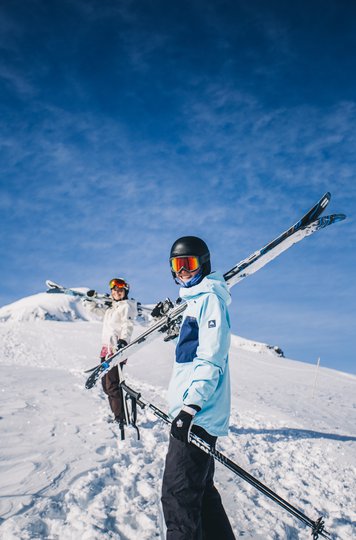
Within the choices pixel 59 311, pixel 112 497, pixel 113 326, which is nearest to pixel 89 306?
pixel 113 326

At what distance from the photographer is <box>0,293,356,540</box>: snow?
308cm

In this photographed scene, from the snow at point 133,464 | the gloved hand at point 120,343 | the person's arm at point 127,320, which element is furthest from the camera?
the person's arm at point 127,320

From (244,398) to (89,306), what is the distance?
16.3 feet

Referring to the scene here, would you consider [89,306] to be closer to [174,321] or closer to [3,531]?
[174,321]

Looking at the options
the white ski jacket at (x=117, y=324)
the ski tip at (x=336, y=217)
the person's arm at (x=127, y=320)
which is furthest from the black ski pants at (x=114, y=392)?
the ski tip at (x=336, y=217)

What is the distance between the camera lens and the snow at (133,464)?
308cm

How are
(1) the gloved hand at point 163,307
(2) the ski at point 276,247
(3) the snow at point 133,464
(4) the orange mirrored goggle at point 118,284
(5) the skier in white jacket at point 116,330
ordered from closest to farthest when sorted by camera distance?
1. (3) the snow at point 133,464
2. (2) the ski at point 276,247
3. (1) the gloved hand at point 163,307
4. (5) the skier in white jacket at point 116,330
5. (4) the orange mirrored goggle at point 118,284

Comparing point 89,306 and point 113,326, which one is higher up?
point 89,306

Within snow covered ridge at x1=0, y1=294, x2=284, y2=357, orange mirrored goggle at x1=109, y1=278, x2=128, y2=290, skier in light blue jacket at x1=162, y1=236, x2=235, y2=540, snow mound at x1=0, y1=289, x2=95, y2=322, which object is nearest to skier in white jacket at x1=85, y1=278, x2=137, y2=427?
orange mirrored goggle at x1=109, y1=278, x2=128, y2=290

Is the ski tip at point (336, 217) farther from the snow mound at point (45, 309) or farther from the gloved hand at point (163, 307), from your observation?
the snow mound at point (45, 309)

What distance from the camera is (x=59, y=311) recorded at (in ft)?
440

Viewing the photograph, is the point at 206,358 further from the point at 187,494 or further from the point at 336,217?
the point at 336,217

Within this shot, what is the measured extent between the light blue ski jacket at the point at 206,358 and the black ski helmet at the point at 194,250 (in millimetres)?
378

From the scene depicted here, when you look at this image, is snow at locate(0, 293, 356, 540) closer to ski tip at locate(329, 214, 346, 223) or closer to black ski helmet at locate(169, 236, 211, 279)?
black ski helmet at locate(169, 236, 211, 279)
